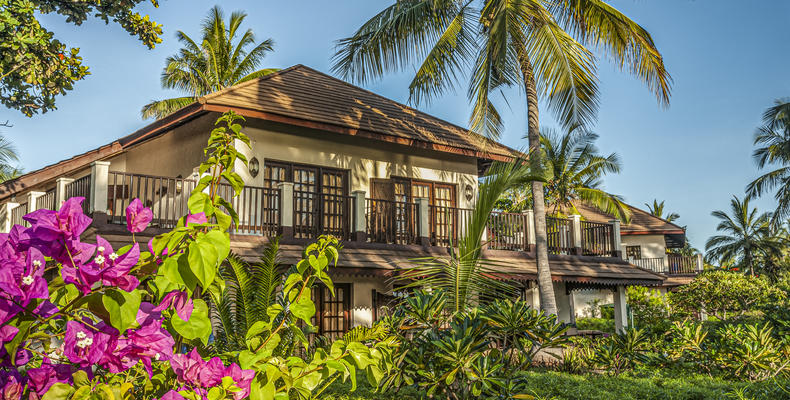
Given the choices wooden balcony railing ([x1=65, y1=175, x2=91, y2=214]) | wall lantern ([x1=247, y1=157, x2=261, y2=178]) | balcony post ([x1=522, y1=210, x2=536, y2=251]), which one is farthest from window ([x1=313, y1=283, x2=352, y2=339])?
wooden balcony railing ([x1=65, y1=175, x2=91, y2=214])

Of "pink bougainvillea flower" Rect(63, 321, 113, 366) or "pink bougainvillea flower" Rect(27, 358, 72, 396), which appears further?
"pink bougainvillea flower" Rect(27, 358, 72, 396)

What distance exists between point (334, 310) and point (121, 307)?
42.4 ft

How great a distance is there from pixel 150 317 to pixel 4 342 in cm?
28

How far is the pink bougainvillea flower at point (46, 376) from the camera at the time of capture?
1435mm

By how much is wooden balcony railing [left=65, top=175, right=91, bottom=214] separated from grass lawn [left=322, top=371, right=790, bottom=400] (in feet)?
18.6

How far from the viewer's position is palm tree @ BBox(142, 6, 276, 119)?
26500 mm

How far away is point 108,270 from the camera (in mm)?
1319

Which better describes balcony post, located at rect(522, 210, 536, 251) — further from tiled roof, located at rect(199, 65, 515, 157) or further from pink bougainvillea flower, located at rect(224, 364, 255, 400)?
pink bougainvillea flower, located at rect(224, 364, 255, 400)

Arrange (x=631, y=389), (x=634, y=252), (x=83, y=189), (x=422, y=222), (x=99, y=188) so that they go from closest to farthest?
1. (x=631, y=389)
2. (x=99, y=188)
3. (x=83, y=189)
4. (x=422, y=222)
5. (x=634, y=252)

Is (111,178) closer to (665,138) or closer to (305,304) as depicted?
(305,304)

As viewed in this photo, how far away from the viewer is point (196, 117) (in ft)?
44.2

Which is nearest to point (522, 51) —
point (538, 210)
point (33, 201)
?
point (538, 210)

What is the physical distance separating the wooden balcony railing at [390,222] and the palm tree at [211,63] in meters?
14.8

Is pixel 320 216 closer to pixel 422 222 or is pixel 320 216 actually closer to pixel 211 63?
pixel 422 222
